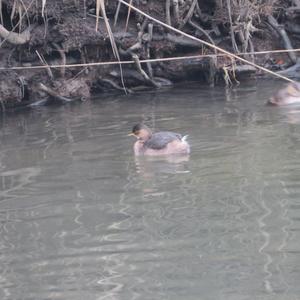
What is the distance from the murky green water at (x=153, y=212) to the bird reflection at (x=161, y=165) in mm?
23

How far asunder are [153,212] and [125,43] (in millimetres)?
8820

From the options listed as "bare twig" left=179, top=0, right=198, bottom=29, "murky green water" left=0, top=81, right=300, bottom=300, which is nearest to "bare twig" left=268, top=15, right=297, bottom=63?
"bare twig" left=179, top=0, right=198, bottom=29

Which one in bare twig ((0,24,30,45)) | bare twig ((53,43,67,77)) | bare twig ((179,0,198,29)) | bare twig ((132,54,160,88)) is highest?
bare twig ((179,0,198,29))

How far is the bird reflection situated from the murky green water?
0.02 meters

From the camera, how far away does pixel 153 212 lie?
714cm

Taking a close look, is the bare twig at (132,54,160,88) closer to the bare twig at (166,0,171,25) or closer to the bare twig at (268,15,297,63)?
the bare twig at (166,0,171,25)

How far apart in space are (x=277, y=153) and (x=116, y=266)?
367 cm

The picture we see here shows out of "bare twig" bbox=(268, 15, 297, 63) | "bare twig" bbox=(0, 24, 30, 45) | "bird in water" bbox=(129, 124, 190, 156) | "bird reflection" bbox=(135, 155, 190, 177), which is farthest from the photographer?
"bare twig" bbox=(268, 15, 297, 63)

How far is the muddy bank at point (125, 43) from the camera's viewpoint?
1480 cm

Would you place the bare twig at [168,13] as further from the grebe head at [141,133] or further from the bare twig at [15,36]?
the grebe head at [141,133]

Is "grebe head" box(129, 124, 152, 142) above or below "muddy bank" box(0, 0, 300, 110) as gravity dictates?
below

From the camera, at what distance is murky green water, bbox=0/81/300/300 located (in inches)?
219

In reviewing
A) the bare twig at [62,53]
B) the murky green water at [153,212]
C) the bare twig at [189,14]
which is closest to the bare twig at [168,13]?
the bare twig at [189,14]

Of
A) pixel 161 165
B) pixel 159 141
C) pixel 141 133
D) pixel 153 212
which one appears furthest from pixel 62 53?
pixel 153 212
